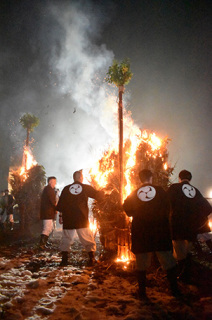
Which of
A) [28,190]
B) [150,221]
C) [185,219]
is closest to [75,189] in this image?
[150,221]

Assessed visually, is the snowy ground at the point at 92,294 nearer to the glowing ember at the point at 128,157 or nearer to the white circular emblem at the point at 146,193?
the white circular emblem at the point at 146,193

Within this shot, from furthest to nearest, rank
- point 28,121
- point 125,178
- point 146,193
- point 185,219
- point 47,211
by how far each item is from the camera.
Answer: point 28,121 < point 47,211 < point 125,178 < point 185,219 < point 146,193

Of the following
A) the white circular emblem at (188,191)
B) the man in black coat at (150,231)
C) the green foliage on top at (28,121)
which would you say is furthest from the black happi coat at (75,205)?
the green foliage on top at (28,121)

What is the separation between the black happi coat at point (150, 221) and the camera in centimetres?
308

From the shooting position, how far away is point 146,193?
11.0 feet

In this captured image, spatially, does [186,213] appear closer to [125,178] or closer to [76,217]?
[125,178]

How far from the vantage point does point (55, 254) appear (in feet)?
19.0

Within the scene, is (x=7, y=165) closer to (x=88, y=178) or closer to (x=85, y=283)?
(x=88, y=178)

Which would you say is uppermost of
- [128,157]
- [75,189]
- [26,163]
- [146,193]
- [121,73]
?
[121,73]

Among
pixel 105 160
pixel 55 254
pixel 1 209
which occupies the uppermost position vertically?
pixel 105 160

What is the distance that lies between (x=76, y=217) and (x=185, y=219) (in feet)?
8.51

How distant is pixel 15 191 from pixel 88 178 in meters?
6.33

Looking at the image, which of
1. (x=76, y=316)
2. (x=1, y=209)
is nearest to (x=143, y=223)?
(x=76, y=316)

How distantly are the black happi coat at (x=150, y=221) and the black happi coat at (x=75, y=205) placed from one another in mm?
1769
